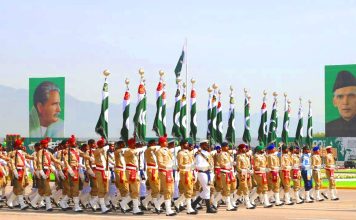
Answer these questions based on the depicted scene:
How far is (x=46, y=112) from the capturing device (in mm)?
64750

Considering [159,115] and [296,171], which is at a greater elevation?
[159,115]

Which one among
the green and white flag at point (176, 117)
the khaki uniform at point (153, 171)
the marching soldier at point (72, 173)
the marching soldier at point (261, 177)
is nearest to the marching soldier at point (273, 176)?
the marching soldier at point (261, 177)

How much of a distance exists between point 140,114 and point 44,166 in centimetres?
304

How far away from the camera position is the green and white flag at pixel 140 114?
69.9 ft

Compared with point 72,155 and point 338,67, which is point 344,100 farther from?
point 72,155

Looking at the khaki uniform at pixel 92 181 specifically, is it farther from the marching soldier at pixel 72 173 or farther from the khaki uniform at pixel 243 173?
the khaki uniform at pixel 243 173

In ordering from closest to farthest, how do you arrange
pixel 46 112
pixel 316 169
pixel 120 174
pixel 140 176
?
pixel 120 174 → pixel 140 176 → pixel 316 169 → pixel 46 112

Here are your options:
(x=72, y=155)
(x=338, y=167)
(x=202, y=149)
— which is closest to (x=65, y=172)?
(x=72, y=155)

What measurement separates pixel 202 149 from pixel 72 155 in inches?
139

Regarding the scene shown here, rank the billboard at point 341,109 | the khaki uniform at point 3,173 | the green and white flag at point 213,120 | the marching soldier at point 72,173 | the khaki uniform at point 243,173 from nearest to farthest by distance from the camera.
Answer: the marching soldier at point 72,173 → the khaki uniform at point 243,173 → the khaki uniform at point 3,173 → the green and white flag at point 213,120 → the billboard at point 341,109

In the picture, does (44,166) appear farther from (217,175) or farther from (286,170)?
(286,170)

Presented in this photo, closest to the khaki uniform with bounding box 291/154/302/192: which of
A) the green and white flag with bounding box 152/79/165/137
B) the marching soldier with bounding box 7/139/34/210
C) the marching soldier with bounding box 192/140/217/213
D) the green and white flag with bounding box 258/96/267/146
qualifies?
the green and white flag with bounding box 258/96/267/146

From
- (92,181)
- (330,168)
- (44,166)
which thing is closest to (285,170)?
(330,168)

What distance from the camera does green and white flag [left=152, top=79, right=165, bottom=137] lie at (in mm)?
22000
